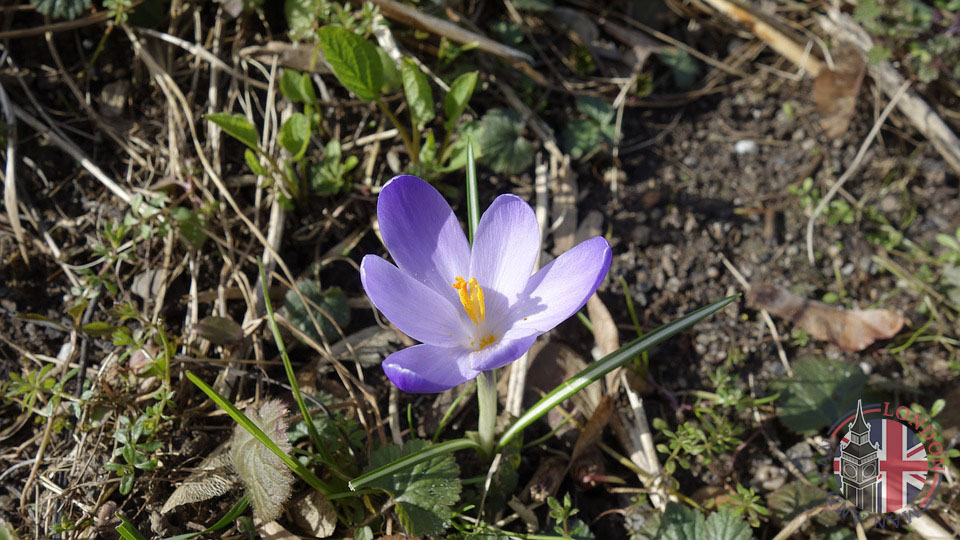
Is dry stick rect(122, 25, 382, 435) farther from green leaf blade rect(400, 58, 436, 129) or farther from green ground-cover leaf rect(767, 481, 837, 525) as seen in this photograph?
green ground-cover leaf rect(767, 481, 837, 525)

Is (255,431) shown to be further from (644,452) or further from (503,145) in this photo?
(503,145)

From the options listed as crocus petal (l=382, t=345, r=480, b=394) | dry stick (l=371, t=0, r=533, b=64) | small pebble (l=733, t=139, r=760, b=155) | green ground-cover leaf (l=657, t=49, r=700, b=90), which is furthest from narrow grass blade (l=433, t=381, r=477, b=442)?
green ground-cover leaf (l=657, t=49, r=700, b=90)

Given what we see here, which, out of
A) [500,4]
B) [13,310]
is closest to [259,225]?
[13,310]

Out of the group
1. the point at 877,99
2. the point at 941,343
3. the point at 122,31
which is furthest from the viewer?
the point at 877,99

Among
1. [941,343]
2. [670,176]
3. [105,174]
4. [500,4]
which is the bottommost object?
[941,343]

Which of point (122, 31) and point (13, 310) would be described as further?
point (122, 31)

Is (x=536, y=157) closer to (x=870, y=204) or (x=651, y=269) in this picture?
(x=651, y=269)

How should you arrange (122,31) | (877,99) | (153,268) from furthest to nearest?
(877,99), (122,31), (153,268)
